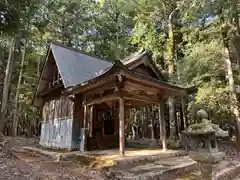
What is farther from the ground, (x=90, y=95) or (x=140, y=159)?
(x=90, y=95)

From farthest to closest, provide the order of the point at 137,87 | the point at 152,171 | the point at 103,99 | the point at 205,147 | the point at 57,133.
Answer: the point at 57,133
the point at 103,99
the point at 137,87
the point at 152,171
the point at 205,147

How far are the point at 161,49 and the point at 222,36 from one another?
5.65m

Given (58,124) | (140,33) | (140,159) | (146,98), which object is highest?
(140,33)

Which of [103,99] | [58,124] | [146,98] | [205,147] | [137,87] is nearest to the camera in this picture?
[205,147]

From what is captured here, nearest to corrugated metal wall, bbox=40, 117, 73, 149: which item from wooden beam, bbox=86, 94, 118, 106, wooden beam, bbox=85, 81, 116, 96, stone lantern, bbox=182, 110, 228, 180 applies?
wooden beam, bbox=86, 94, 118, 106

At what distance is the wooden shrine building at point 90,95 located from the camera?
7.84 meters

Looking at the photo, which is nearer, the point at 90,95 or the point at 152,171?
the point at 152,171

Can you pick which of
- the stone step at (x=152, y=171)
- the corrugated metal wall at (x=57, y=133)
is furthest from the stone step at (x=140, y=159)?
the corrugated metal wall at (x=57, y=133)

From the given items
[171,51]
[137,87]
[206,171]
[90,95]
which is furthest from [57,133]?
[171,51]

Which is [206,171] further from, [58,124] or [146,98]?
[58,124]

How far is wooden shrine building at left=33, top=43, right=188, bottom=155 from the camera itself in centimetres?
784

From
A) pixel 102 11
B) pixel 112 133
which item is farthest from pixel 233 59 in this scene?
pixel 102 11

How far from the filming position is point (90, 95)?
9586 mm

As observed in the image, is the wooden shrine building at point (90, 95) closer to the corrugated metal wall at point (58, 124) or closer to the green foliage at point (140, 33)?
the corrugated metal wall at point (58, 124)
